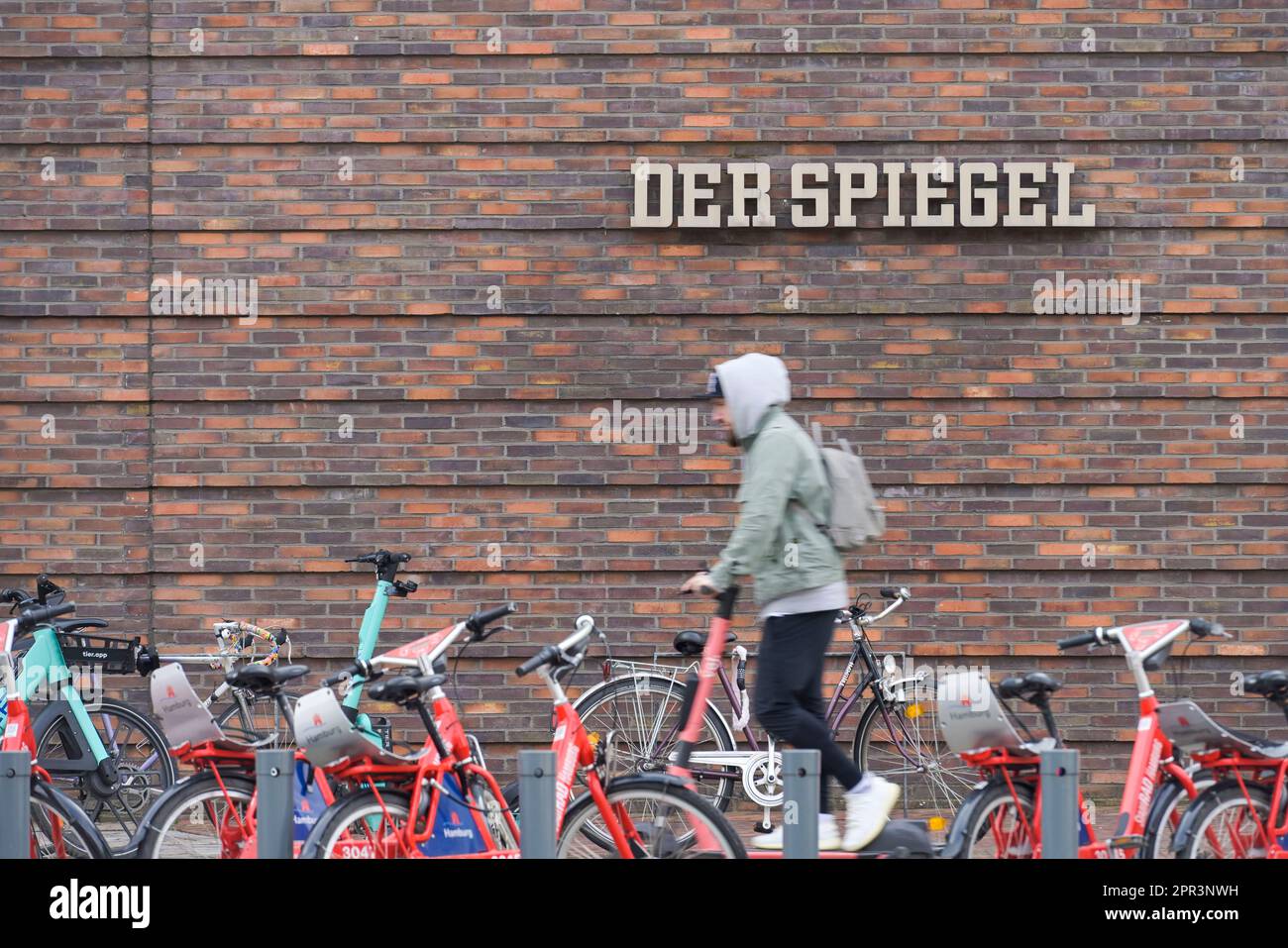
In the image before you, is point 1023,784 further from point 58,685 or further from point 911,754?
point 58,685

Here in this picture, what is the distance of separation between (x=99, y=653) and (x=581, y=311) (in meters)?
3.24

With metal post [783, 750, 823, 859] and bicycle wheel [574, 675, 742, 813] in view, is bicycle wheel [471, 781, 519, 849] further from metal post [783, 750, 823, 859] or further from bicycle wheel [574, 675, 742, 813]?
bicycle wheel [574, 675, 742, 813]

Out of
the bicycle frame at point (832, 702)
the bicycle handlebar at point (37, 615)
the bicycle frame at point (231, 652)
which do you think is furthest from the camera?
the bicycle frame at point (231, 652)

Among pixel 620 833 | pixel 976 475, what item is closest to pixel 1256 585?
pixel 976 475

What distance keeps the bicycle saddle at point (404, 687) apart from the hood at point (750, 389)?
1526mm

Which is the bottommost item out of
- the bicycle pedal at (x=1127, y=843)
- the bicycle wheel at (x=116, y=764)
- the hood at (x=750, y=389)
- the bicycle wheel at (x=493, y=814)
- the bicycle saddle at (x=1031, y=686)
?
the bicycle wheel at (x=116, y=764)

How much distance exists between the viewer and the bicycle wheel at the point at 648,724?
7.38 metres

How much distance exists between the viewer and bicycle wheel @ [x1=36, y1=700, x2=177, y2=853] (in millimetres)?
7326

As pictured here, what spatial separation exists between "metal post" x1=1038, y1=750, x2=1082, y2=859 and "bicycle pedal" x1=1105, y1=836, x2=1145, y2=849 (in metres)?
0.32

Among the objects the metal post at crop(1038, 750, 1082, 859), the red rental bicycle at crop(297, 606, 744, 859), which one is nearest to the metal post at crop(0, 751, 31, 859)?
the red rental bicycle at crop(297, 606, 744, 859)

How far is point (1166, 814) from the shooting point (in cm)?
527

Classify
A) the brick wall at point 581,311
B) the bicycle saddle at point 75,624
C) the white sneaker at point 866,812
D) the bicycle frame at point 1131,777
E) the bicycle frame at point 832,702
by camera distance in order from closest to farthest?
1. the bicycle frame at point 1131,777
2. the white sneaker at point 866,812
3. the bicycle frame at point 832,702
4. the bicycle saddle at point 75,624
5. the brick wall at point 581,311

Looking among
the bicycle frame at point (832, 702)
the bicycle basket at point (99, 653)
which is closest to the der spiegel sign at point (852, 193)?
the bicycle frame at point (832, 702)

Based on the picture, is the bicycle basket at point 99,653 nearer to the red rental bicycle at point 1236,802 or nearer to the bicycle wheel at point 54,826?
the bicycle wheel at point 54,826
